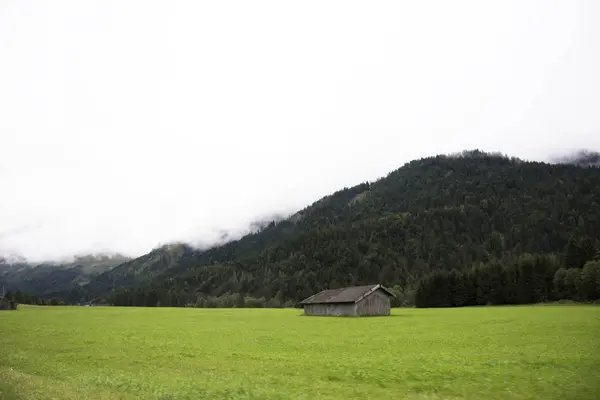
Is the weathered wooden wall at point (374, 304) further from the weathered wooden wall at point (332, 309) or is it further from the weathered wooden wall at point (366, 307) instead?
the weathered wooden wall at point (332, 309)

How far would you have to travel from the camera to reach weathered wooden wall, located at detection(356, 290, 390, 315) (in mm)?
88312

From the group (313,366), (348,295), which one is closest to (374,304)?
(348,295)

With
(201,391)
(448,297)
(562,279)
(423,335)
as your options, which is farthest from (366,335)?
(448,297)

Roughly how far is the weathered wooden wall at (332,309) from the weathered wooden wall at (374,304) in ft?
5.44

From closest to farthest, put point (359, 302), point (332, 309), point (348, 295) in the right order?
point (359, 302), point (348, 295), point (332, 309)

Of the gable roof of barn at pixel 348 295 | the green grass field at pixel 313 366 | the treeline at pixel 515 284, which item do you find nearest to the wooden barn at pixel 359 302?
the gable roof of barn at pixel 348 295

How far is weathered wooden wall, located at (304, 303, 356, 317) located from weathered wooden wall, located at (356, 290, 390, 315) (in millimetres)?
1657

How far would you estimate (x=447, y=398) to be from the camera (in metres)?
21.2

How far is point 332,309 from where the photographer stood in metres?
94.8

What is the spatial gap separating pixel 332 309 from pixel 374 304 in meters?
9.80

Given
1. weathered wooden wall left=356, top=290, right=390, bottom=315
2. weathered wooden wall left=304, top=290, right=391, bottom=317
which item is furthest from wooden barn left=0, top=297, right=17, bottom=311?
weathered wooden wall left=356, top=290, right=390, bottom=315

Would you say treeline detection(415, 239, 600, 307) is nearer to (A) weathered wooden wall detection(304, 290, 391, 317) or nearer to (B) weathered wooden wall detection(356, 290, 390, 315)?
(B) weathered wooden wall detection(356, 290, 390, 315)

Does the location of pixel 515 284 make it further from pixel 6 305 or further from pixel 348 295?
pixel 6 305

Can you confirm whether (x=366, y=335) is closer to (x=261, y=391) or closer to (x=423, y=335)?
(x=423, y=335)
